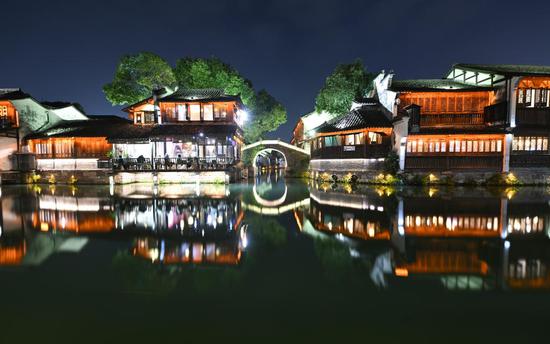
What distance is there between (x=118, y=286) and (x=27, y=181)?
1418 inches

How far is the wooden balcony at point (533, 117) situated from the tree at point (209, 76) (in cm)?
3320

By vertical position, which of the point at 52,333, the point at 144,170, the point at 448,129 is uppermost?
the point at 448,129

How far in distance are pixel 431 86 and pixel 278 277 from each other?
2949cm

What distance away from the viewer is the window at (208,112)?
1265 inches

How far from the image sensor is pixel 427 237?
9.88 meters

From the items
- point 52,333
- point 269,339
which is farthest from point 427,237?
point 52,333

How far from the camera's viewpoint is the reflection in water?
743cm

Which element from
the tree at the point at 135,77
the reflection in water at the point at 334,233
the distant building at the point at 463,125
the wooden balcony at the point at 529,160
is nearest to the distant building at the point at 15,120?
the tree at the point at 135,77

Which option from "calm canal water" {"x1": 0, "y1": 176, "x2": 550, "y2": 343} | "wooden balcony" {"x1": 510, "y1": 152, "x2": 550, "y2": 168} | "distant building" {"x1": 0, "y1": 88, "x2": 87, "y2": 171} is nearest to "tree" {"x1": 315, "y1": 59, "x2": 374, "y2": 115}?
"wooden balcony" {"x1": 510, "y1": 152, "x2": 550, "y2": 168}

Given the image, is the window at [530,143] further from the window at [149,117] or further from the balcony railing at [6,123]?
the balcony railing at [6,123]

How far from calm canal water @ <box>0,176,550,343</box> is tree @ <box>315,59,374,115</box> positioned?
30.0 m

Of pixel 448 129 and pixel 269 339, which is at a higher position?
pixel 448 129

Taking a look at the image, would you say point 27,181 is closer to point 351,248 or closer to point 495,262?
point 351,248

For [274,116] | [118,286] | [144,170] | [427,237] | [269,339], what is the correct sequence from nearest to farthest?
[269,339] < [118,286] < [427,237] < [144,170] < [274,116]
